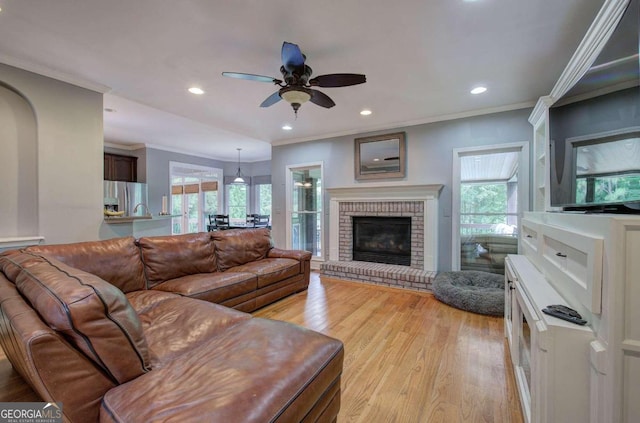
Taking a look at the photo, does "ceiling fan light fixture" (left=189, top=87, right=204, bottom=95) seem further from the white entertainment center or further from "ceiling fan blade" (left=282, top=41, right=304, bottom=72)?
the white entertainment center

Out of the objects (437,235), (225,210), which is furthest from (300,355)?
(225,210)

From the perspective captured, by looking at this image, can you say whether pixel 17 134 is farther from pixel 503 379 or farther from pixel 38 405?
pixel 503 379

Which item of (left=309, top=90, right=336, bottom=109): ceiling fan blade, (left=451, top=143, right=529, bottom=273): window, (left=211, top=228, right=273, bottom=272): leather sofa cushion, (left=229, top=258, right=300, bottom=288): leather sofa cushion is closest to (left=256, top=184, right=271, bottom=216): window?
(left=211, top=228, right=273, bottom=272): leather sofa cushion

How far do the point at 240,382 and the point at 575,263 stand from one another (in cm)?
151

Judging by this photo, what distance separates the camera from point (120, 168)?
6086 mm

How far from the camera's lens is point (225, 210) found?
8148 mm

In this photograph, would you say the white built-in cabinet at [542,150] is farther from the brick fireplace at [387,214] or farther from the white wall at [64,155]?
the white wall at [64,155]

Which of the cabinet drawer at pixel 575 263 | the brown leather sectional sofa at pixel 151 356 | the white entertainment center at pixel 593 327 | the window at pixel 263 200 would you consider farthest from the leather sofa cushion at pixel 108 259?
the window at pixel 263 200

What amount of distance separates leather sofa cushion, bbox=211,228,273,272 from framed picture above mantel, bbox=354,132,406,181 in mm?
2019

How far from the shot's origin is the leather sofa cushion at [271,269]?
302cm

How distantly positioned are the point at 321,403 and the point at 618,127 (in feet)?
6.03

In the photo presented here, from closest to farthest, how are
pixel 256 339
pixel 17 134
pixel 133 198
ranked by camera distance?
pixel 256 339, pixel 17 134, pixel 133 198

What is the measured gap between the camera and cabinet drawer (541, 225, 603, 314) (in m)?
0.93

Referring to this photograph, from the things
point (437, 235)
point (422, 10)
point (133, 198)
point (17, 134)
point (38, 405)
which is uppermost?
point (422, 10)
